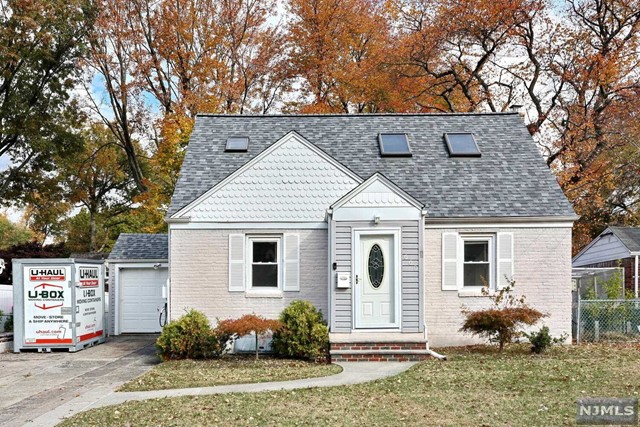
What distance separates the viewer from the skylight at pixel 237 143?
17031 mm

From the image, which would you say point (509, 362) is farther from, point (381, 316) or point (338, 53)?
point (338, 53)

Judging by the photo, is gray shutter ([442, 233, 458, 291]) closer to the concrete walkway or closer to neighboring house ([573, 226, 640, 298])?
the concrete walkway

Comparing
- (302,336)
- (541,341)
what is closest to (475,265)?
(541,341)

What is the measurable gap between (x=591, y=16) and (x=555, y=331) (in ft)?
56.6

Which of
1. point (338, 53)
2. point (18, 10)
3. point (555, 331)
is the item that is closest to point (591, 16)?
point (338, 53)

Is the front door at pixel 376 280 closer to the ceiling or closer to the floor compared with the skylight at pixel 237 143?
closer to the floor

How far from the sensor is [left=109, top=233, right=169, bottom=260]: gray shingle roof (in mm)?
19688

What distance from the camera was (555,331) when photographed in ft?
49.4

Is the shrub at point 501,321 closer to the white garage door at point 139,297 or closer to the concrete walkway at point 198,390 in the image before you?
the concrete walkway at point 198,390

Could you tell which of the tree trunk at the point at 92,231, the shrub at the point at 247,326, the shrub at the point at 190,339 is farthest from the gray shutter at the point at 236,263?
the tree trunk at the point at 92,231

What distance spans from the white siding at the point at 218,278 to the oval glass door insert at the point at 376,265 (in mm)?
1352

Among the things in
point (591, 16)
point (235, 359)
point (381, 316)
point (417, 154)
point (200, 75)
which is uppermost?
point (591, 16)

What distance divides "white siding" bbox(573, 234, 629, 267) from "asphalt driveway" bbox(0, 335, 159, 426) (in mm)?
16532

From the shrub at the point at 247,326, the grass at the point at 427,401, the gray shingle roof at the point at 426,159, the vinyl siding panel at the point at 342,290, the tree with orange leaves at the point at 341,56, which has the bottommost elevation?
the grass at the point at 427,401
